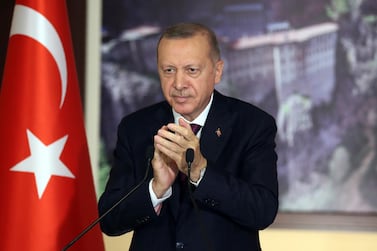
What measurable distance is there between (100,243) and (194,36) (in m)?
1.30

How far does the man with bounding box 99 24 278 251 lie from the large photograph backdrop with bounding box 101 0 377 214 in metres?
1.17

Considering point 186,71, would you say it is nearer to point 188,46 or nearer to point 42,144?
point 188,46

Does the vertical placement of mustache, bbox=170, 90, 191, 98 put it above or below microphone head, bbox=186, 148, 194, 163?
above

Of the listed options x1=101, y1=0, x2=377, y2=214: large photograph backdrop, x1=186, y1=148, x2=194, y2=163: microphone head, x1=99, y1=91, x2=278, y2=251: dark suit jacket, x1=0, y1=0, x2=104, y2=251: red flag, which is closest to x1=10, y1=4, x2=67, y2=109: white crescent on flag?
x1=0, y1=0, x2=104, y2=251: red flag

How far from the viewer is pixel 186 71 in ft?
6.07

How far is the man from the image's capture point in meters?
1.75

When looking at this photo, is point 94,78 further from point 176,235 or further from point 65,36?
point 176,235

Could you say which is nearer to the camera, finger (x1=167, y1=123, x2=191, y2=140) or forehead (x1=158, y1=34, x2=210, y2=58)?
finger (x1=167, y1=123, x2=191, y2=140)

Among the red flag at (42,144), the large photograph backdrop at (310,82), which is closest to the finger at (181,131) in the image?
the red flag at (42,144)

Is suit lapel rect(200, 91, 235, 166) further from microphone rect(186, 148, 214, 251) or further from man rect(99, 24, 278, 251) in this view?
microphone rect(186, 148, 214, 251)

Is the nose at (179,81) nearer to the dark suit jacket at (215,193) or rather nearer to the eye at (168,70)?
the eye at (168,70)

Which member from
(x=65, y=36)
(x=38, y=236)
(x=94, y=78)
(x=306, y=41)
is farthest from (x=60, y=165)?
(x=306, y=41)

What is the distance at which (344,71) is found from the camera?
9.96ft

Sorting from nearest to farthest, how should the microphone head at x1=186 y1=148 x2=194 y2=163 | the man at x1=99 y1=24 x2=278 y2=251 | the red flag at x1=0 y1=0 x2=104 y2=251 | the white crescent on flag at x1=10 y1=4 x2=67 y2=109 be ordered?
the microphone head at x1=186 y1=148 x2=194 y2=163 → the man at x1=99 y1=24 x2=278 y2=251 → the red flag at x1=0 y1=0 x2=104 y2=251 → the white crescent on flag at x1=10 y1=4 x2=67 y2=109
